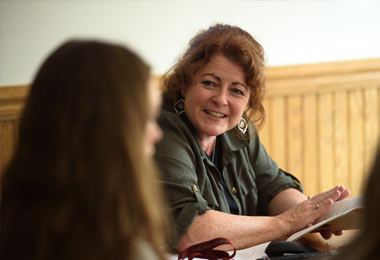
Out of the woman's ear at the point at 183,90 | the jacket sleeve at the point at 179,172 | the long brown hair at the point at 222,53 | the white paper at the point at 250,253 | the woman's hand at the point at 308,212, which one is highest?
the long brown hair at the point at 222,53

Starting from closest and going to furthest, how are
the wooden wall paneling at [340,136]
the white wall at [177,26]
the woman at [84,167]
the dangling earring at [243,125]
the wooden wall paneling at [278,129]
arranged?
the woman at [84,167] < the dangling earring at [243,125] < the white wall at [177,26] < the wooden wall paneling at [278,129] < the wooden wall paneling at [340,136]

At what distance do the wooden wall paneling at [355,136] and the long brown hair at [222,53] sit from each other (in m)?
1.28

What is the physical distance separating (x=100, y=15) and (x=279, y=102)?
0.99 m

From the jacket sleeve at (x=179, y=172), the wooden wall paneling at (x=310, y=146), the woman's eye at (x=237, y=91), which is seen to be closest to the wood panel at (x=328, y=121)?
the wooden wall paneling at (x=310, y=146)

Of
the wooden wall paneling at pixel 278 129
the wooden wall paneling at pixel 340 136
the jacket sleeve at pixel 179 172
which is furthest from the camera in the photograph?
A: the wooden wall paneling at pixel 340 136

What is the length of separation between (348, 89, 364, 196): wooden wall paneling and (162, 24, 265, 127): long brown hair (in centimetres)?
128

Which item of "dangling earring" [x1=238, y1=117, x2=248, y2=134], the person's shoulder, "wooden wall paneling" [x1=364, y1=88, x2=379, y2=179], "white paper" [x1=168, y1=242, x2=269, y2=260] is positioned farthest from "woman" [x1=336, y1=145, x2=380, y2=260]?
"wooden wall paneling" [x1=364, y1=88, x2=379, y2=179]

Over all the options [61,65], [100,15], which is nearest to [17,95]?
[100,15]

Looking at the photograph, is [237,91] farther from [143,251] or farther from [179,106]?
[143,251]

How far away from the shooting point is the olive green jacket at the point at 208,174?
64.4 inches

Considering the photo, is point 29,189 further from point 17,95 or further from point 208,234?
point 17,95

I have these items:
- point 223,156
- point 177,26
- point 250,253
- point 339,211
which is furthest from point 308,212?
point 177,26

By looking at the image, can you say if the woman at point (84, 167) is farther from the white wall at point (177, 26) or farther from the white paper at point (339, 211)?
the white wall at point (177, 26)

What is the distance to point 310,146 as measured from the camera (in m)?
3.02
